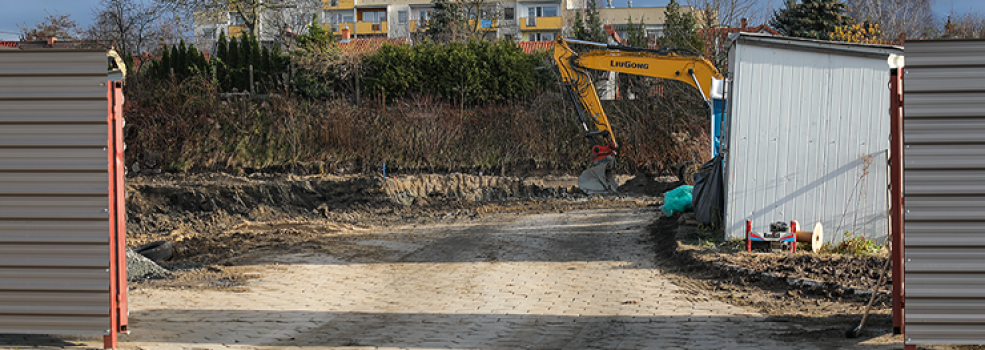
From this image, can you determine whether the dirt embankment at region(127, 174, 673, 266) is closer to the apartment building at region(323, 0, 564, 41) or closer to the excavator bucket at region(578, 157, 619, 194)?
the excavator bucket at region(578, 157, 619, 194)

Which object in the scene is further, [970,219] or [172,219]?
[172,219]

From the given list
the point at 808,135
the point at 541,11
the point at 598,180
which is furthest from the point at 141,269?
the point at 541,11

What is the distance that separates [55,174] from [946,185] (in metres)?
6.46

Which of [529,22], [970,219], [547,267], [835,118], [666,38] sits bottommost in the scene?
[547,267]

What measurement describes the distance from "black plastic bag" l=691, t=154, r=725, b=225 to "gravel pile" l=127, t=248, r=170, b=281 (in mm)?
8295

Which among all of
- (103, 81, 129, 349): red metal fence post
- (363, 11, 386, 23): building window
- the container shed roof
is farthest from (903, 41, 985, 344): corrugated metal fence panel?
(363, 11, 386, 23): building window

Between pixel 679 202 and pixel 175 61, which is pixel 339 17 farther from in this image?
A: pixel 679 202

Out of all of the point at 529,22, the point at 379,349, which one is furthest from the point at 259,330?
the point at 529,22

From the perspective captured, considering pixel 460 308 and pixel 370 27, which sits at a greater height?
pixel 370 27

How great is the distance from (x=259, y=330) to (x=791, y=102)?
7.98 metres

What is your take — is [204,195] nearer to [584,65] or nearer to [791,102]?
[584,65]

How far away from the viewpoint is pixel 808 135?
10297 millimetres

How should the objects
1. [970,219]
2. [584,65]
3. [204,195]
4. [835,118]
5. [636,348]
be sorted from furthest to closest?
[584,65]
[204,195]
[835,118]
[636,348]
[970,219]

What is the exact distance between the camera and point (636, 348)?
615cm
